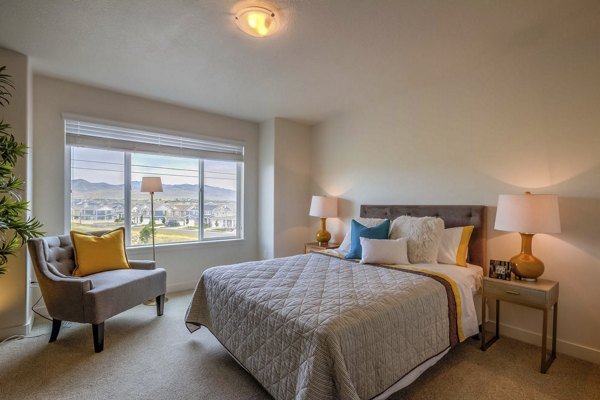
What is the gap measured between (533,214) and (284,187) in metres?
3.03

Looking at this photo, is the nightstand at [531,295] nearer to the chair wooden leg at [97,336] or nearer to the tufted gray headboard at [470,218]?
the tufted gray headboard at [470,218]

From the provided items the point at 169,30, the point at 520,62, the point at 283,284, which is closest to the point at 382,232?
the point at 283,284

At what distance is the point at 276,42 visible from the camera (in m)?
2.33

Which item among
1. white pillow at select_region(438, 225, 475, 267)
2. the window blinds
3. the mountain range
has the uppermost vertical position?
the window blinds

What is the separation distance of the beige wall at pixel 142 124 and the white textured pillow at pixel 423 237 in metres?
2.56

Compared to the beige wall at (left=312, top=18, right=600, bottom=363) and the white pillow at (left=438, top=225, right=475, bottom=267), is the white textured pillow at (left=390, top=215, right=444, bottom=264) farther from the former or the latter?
the beige wall at (left=312, top=18, right=600, bottom=363)

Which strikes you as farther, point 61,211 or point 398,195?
point 398,195

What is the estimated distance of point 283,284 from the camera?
2043 millimetres

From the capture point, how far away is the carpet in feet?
6.10

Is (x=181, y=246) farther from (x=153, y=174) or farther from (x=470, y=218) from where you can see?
(x=470, y=218)

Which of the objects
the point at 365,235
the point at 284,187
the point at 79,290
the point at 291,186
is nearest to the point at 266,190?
the point at 284,187

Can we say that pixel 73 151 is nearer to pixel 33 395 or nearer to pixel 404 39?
pixel 33 395

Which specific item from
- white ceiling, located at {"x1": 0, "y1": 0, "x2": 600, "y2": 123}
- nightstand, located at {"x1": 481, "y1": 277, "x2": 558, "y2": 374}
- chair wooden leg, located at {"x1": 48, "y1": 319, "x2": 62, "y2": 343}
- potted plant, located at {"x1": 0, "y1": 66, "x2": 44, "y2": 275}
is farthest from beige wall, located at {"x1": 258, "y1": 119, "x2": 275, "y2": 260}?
nightstand, located at {"x1": 481, "y1": 277, "x2": 558, "y2": 374}

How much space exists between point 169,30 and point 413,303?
2578 mm
